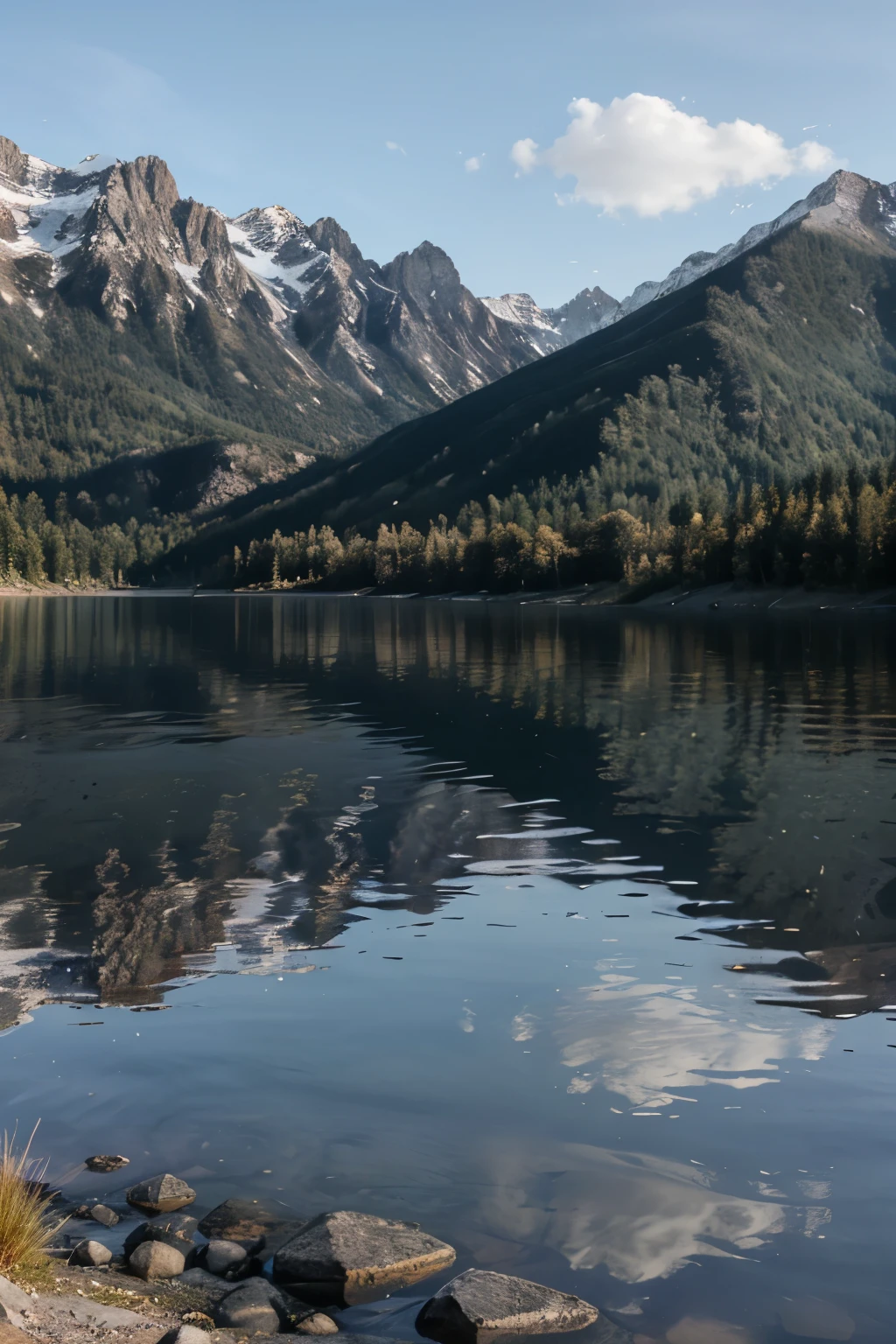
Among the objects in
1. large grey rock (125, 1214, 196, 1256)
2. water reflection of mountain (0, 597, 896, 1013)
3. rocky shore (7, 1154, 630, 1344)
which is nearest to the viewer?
rocky shore (7, 1154, 630, 1344)

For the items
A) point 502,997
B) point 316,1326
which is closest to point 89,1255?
point 316,1326

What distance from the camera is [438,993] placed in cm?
1872

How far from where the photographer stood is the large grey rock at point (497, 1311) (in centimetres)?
1016

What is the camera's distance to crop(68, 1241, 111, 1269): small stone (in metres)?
11.2

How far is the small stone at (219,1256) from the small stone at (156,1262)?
190 mm

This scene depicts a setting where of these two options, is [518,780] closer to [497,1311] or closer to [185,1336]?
[497,1311]

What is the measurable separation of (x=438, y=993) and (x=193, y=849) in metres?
12.2

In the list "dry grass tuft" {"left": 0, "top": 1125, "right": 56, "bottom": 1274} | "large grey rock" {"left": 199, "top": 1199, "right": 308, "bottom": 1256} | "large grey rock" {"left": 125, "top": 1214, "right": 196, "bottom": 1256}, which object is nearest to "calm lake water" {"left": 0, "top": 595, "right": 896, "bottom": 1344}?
"large grey rock" {"left": 199, "top": 1199, "right": 308, "bottom": 1256}

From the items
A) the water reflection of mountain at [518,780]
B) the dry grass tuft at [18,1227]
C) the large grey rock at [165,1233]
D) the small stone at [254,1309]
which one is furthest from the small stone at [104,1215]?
the water reflection of mountain at [518,780]

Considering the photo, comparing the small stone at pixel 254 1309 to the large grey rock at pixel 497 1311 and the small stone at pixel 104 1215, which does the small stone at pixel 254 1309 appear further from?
the small stone at pixel 104 1215

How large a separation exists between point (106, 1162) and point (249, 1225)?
2338mm

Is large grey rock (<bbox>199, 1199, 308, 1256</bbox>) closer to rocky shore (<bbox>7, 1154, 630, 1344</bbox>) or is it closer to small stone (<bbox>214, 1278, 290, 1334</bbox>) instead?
rocky shore (<bbox>7, 1154, 630, 1344</bbox>)

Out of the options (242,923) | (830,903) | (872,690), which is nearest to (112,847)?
(242,923)

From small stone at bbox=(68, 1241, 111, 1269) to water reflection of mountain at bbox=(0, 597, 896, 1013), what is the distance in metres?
8.46
